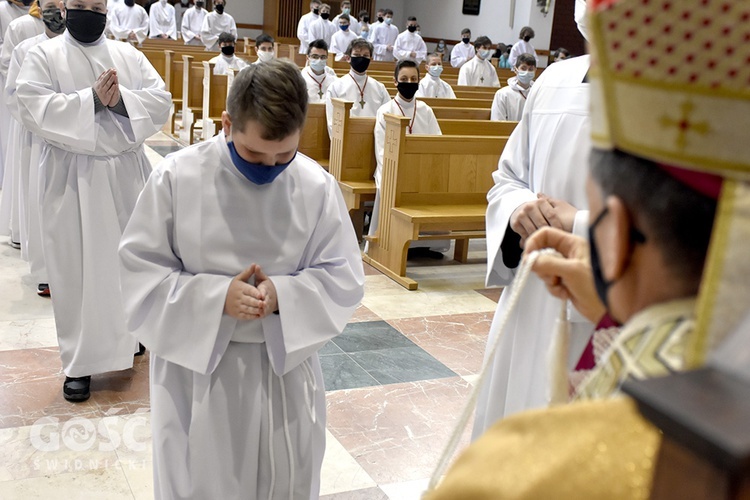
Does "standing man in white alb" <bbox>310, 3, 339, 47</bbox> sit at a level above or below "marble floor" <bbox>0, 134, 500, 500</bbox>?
above

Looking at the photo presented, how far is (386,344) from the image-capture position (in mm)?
5012

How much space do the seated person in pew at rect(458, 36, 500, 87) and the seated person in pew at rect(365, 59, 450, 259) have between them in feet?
24.6

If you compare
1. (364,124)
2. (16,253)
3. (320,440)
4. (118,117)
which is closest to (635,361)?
(320,440)

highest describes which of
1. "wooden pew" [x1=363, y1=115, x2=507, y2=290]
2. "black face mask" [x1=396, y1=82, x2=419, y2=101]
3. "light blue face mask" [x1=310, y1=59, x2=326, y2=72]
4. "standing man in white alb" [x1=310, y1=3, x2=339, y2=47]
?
"standing man in white alb" [x1=310, y1=3, x2=339, y2=47]

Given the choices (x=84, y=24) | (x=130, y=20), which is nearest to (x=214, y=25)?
(x=130, y=20)

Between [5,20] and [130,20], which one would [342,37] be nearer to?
[130,20]

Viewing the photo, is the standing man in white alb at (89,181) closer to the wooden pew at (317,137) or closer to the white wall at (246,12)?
the wooden pew at (317,137)

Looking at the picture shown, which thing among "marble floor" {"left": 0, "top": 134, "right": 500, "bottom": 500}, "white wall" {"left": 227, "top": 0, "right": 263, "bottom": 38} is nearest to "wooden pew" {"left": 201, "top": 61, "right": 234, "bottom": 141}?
"marble floor" {"left": 0, "top": 134, "right": 500, "bottom": 500}

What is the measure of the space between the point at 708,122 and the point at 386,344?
4.35 meters

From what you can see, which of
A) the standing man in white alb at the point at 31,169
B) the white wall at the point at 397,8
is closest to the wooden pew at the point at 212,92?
the standing man in white alb at the point at 31,169

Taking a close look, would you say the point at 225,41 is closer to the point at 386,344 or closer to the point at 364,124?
the point at 364,124

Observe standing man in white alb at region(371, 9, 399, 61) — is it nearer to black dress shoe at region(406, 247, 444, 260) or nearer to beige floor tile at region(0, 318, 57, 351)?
black dress shoe at region(406, 247, 444, 260)

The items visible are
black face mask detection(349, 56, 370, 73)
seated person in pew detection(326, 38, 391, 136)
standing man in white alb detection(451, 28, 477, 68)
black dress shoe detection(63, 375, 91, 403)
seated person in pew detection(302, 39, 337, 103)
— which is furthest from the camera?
standing man in white alb detection(451, 28, 477, 68)

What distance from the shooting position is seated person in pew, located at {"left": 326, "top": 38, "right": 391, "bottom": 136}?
9.42 meters
